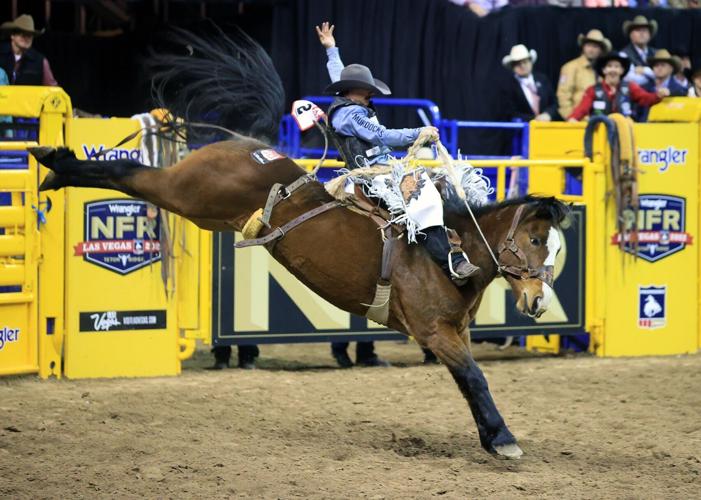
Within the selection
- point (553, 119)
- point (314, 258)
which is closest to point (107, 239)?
point (314, 258)

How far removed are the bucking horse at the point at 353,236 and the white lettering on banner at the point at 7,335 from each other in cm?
178

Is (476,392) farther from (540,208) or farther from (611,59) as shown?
(611,59)

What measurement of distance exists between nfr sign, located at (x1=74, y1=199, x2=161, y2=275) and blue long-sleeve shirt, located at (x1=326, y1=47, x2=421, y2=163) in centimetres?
220

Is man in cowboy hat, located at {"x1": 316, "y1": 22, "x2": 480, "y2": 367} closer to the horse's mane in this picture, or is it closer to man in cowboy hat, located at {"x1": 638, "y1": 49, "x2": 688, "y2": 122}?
the horse's mane

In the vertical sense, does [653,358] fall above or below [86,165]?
below

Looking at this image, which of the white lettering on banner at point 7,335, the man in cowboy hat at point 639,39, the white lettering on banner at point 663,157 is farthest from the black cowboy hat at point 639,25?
the white lettering on banner at point 7,335

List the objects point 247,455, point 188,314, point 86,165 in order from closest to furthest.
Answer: point 247,455 → point 86,165 → point 188,314

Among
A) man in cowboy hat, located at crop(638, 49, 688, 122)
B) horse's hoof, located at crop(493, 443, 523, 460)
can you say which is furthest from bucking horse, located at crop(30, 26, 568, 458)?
man in cowboy hat, located at crop(638, 49, 688, 122)

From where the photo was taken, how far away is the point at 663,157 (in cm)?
957

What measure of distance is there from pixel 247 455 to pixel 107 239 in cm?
264

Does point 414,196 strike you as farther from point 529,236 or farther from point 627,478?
point 627,478

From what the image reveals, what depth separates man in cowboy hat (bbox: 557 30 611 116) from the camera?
1158 centimetres

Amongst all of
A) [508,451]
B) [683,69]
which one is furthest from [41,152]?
[683,69]

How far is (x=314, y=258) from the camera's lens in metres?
6.53
